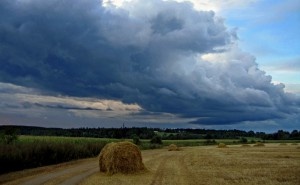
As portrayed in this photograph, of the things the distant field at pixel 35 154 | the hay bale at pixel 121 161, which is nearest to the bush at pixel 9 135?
the distant field at pixel 35 154

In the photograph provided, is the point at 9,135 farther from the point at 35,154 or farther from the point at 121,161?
the point at 121,161

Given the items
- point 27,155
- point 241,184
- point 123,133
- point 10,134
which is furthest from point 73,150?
point 123,133

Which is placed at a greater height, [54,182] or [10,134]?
[10,134]

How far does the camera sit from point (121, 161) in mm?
25734

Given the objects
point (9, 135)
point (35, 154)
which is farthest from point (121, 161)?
point (9, 135)

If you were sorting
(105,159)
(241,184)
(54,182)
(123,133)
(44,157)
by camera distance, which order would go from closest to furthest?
(241,184), (54,182), (105,159), (44,157), (123,133)

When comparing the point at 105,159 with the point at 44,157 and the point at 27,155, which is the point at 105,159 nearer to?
the point at 27,155

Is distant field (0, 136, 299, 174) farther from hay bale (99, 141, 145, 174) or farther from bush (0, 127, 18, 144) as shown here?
hay bale (99, 141, 145, 174)

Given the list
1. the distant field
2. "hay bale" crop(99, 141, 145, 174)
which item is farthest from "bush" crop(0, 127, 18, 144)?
"hay bale" crop(99, 141, 145, 174)

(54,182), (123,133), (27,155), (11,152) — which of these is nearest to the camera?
(54,182)

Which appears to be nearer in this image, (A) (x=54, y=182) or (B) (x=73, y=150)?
(A) (x=54, y=182)

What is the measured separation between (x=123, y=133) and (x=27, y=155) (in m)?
101

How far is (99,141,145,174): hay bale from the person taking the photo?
25473 mm

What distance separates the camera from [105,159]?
2594cm
